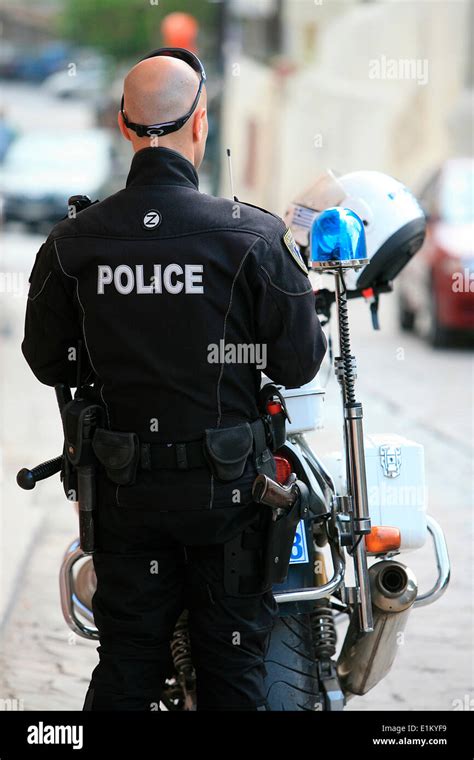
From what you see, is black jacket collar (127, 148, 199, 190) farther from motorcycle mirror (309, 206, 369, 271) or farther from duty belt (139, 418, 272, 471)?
duty belt (139, 418, 272, 471)

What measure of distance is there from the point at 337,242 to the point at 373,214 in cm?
54

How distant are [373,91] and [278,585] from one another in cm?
2517

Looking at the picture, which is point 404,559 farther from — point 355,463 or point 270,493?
point 270,493

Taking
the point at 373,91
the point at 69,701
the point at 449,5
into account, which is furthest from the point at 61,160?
the point at 69,701

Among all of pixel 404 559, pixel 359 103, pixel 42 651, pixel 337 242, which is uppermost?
pixel 359 103

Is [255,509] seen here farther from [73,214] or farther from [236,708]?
[73,214]

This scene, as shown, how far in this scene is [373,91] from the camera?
2773 cm

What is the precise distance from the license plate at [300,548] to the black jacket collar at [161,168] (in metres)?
0.96

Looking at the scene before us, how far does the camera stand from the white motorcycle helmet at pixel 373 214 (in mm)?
3988

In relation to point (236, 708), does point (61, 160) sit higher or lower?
higher

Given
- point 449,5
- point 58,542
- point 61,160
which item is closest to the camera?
point 58,542


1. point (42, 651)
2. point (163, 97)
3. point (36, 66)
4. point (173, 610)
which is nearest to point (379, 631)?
point (173, 610)

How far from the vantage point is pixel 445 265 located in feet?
42.3

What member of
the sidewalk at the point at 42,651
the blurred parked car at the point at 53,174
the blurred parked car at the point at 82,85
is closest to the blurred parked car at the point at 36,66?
the blurred parked car at the point at 82,85
